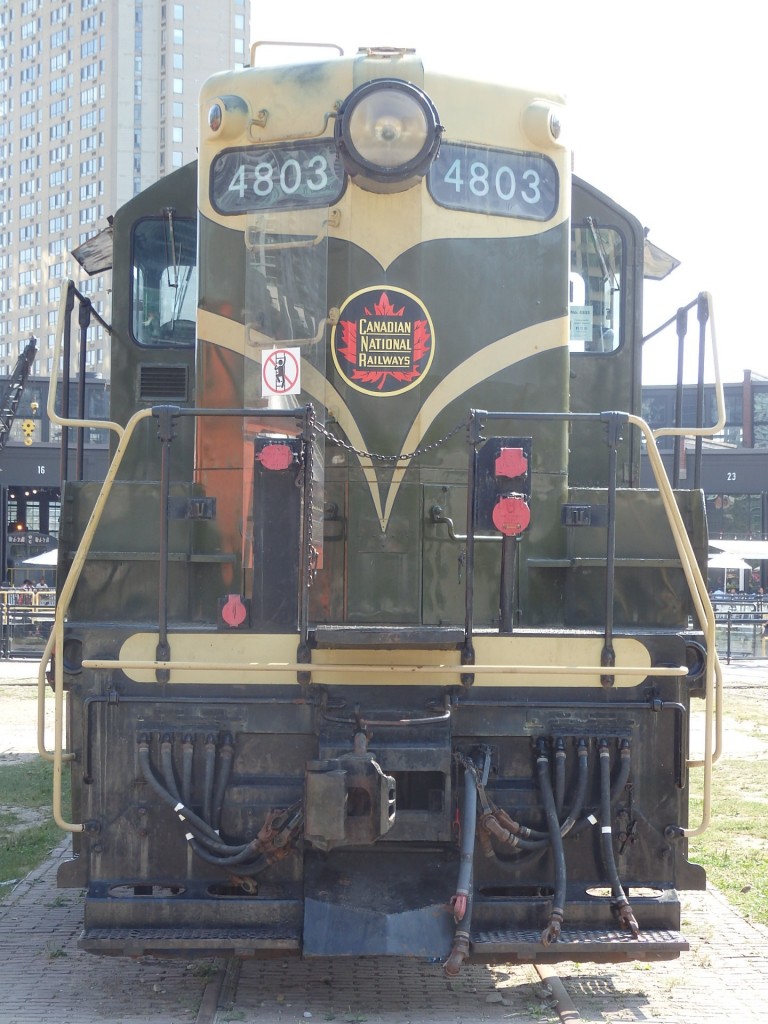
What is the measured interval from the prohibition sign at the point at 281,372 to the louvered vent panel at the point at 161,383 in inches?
57.3

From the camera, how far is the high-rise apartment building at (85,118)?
97500 mm

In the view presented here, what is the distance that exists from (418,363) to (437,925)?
8.07 feet

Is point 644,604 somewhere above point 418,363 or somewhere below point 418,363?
below

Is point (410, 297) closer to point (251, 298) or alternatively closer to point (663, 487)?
point (251, 298)

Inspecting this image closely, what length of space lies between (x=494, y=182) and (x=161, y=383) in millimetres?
2315

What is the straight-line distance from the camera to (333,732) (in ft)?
15.2

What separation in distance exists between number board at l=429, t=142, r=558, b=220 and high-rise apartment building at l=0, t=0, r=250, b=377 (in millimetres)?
89456

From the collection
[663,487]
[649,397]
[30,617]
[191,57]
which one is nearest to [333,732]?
[663,487]

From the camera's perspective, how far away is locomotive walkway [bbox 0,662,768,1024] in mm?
4750

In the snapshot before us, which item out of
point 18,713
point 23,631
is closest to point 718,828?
point 18,713

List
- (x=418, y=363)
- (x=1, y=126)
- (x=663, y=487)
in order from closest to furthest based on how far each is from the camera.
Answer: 1. (x=663, y=487)
2. (x=418, y=363)
3. (x=1, y=126)

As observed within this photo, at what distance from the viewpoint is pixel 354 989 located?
16.7ft

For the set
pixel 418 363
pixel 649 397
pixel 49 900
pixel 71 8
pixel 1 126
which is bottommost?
pixel 49 900

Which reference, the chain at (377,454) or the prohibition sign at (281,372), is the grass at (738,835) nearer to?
the chain at (377,454)
